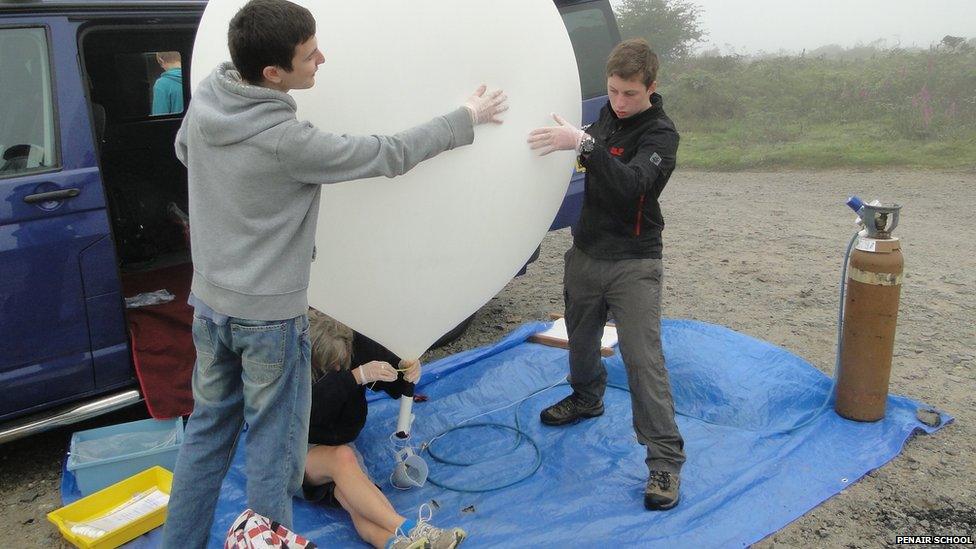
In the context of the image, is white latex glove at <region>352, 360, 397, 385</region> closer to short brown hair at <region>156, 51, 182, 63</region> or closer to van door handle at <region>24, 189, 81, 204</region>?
van door handle at <region>24, 189, 81, 204</region>

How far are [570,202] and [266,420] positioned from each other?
2.45m

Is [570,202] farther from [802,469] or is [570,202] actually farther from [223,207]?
[223,207]

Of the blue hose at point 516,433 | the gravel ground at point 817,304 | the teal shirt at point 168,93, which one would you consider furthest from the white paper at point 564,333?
the teal shirt at point 168,93

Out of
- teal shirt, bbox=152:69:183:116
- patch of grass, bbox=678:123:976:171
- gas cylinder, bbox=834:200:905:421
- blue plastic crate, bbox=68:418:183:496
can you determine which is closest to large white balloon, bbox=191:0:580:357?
blue plastic crate, bbox=68:418:183:496

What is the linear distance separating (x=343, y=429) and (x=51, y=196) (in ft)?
4.54

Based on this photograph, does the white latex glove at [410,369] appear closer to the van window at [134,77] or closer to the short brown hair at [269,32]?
the short brown hair at [269,32]

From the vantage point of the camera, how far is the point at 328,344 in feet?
7.83

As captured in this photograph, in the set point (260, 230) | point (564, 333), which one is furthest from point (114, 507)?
point (564, 333)

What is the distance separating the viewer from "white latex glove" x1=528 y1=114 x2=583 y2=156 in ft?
7.16

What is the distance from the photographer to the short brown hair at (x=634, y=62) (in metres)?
2.40

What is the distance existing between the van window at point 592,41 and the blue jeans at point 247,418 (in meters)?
2.87

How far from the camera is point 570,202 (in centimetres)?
400
